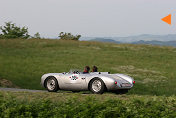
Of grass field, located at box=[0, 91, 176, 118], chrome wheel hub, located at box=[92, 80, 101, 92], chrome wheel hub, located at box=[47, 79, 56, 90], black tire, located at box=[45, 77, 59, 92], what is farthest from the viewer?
chrome wheel hub, located at box=[47, 79, 56, 90]

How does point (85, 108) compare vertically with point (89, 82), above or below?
below

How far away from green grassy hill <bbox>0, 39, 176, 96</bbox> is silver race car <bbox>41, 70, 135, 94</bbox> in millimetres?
9934

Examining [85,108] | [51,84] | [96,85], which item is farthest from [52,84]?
[85,108]

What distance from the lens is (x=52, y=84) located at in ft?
54.7

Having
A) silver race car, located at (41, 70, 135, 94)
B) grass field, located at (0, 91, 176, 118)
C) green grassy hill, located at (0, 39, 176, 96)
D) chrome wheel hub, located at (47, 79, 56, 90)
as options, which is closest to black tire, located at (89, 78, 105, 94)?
silver race car, located at (41, 70, 135, 94)

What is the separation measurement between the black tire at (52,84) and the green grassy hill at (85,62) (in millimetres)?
9940

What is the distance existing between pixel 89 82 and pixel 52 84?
227 centimetres

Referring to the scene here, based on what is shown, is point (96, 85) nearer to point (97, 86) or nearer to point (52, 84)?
point (97, 86)

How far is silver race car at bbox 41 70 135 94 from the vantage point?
14.8 meters

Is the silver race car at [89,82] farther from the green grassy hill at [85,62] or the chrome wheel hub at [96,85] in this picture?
the green grassy hill at [85,62]

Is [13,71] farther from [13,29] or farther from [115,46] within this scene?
[13,29]

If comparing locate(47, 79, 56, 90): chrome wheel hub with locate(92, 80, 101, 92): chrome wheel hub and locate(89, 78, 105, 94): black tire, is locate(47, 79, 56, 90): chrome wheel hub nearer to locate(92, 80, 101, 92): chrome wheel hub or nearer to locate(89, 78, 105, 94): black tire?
locate(89, 78, 105, 94): black tire

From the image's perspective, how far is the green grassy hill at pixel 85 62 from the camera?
29856mm

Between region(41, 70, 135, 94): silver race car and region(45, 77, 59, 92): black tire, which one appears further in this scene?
region(45, 77, 59, 92): black tire
